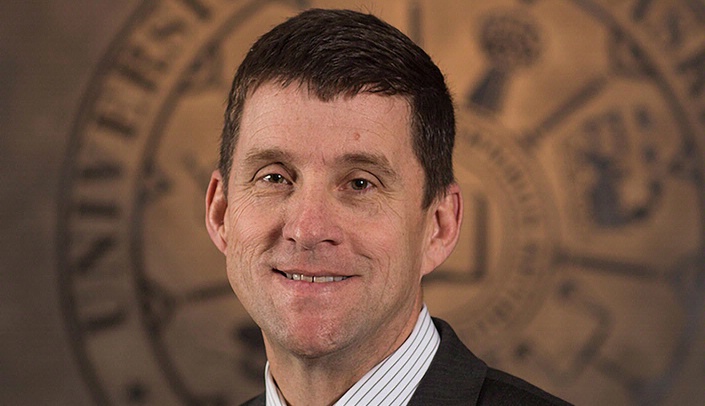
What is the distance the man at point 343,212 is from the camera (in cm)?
157

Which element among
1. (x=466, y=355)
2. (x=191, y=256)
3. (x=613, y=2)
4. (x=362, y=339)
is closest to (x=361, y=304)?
(x=362, y=339)

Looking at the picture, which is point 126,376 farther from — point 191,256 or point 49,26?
point 49,26

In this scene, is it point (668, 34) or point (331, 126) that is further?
point (668, 34)

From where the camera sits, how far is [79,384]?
11.6ft

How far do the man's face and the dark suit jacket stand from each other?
11cm

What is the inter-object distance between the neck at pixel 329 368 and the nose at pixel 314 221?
189 mm

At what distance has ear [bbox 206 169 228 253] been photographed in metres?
1.87

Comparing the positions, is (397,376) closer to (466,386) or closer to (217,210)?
(466,386)

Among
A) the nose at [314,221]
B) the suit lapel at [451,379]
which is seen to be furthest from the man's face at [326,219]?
the suit lapel at [451,379]

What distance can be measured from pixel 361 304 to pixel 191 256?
6.46ft

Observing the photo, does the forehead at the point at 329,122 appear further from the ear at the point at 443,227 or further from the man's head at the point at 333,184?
the ear at the point at 443,227

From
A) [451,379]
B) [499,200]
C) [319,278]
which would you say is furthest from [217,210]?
[499,200]

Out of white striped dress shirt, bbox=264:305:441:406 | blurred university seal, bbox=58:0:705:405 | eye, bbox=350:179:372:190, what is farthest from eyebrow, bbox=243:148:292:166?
blurred university seal, bbox=58:0:705:405

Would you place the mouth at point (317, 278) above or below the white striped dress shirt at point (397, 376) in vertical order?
above
